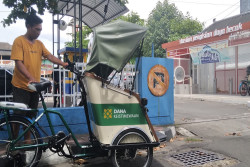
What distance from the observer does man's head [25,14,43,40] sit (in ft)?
12.2

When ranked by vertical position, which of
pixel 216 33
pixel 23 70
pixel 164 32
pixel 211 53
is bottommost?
pixel 23 70

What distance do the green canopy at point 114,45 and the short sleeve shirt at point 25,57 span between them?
0.99m

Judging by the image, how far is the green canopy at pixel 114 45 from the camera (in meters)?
3.25

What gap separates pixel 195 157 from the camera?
422 centimetres

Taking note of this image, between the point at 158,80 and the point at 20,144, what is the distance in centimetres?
370

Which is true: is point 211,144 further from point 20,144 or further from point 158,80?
point 20,144

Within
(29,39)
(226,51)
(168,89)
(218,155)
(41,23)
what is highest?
(226,51)

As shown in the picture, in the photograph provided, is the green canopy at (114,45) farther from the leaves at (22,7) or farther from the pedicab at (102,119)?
the leaves at (22,7)

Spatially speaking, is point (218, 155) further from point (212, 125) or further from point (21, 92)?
point (21, 92)

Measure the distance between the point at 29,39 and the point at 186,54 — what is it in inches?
664

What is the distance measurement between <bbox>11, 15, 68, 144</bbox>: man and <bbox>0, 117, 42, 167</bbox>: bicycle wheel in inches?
9.1

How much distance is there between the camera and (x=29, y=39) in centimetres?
380

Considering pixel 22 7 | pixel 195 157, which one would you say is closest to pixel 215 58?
pixel 195 157

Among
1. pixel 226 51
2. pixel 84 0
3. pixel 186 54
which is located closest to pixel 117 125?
pixel 84 0
